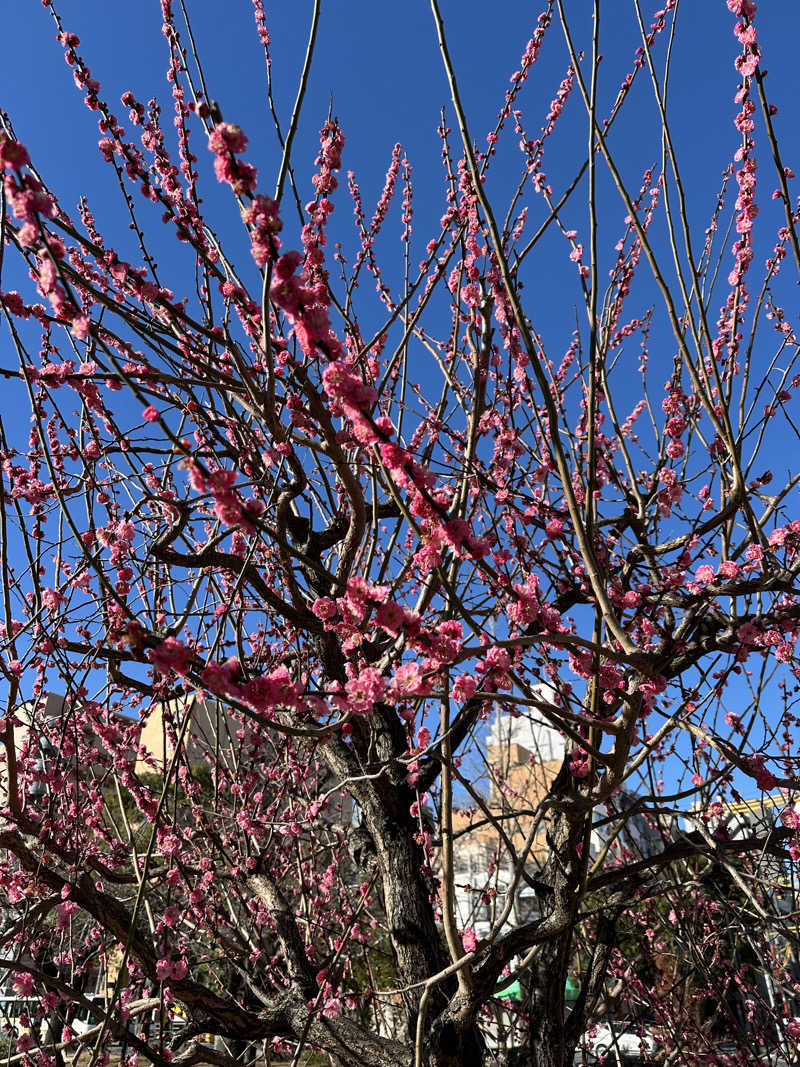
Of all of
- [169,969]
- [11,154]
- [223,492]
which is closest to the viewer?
[11,154]

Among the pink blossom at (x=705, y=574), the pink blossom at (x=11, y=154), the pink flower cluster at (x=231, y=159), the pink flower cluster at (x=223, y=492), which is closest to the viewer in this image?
the pink blossom at (x=11, y=154)

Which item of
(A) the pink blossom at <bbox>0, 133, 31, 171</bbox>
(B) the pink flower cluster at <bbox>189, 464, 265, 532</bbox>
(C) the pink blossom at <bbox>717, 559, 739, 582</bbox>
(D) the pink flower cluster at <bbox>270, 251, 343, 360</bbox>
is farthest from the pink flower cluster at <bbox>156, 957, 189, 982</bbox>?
(A) the pink blossom at <bbox>0, 133, 31, 171</bbox>

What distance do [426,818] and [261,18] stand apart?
398cm

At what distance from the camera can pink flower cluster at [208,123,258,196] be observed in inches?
59.5

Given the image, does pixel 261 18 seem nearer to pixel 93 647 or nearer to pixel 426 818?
pixel 93 647

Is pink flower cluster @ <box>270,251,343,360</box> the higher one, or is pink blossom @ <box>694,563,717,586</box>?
pink blossom @ <box>694,563,717,586</box>

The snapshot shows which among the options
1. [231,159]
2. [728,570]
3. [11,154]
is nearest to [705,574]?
[728,570]

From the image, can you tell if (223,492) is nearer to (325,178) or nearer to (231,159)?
(231,159)

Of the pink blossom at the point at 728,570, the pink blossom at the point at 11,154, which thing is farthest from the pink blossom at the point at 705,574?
the pink blossom at the point at 11,154

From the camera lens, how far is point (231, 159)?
154cm

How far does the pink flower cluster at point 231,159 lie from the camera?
4.96 ft

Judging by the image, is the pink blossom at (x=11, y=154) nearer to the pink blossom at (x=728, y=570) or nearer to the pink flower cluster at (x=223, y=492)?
the pink flower cluster at (x=223, y=492)

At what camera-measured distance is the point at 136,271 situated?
99.8 inches

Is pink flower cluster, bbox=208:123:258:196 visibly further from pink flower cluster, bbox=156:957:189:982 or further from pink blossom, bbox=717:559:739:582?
pink flower cluster, bbox=156:957:189:982
